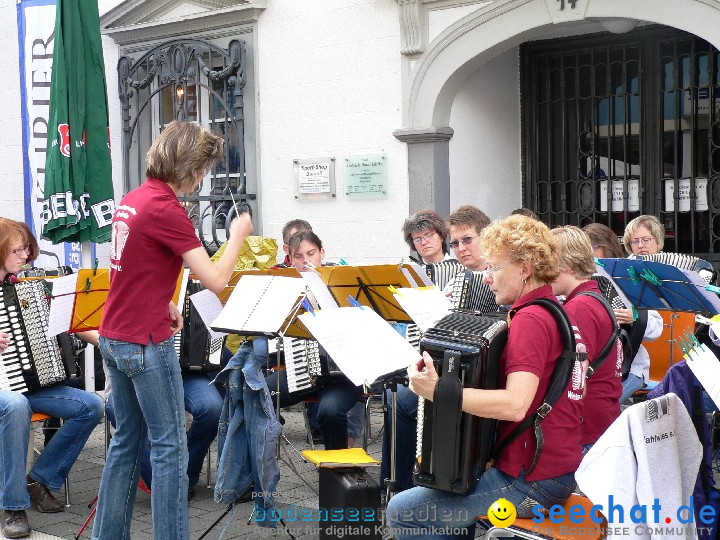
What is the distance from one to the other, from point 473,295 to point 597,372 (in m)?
1.14

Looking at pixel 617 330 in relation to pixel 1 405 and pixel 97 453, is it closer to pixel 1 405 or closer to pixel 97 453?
pixel 1 405

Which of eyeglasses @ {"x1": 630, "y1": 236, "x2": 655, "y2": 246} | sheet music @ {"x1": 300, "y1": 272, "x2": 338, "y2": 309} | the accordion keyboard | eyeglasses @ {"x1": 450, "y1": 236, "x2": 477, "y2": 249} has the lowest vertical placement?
the accordion keyboard

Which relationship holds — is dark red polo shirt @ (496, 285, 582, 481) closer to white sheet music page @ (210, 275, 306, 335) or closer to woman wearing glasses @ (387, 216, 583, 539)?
woman wearing glasses @ (387, 216, 583, 539)

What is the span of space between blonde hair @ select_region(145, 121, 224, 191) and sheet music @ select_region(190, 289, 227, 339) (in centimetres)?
108

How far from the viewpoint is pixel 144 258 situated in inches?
156

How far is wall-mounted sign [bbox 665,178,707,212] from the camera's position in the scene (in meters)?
8.20

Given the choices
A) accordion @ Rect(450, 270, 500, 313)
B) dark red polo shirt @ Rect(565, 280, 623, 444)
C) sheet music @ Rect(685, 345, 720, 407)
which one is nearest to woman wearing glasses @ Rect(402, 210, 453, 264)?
accordion @ Rect(450, 270, 500, 313)

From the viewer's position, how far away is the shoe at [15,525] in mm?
5023

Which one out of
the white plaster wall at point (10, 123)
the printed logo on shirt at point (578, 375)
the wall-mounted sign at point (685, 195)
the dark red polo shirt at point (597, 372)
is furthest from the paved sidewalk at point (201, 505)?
the white plaster wall at point (10, 123)

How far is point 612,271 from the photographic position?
16.7 ft

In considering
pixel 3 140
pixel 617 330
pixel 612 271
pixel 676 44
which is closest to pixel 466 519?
pixel 617 330

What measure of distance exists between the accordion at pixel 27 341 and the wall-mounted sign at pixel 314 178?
4132mm

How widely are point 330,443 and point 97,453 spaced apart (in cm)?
196

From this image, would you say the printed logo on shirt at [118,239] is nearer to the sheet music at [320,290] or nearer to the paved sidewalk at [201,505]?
the sheet music at [320,290]
